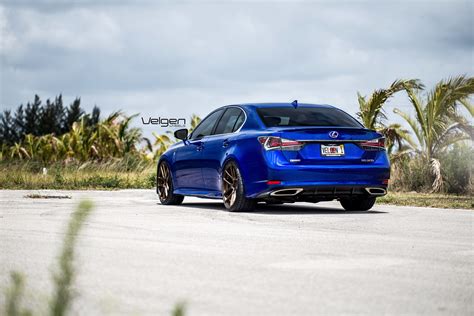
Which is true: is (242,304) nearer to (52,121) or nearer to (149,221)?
(149,221)

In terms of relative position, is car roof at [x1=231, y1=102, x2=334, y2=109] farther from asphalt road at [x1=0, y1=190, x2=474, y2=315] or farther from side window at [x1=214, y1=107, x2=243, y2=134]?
asphalt road at [x1=0, y1=190, x2=474, y2=315]

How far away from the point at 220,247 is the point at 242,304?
3.14 m

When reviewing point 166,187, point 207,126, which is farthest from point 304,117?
point 166,187

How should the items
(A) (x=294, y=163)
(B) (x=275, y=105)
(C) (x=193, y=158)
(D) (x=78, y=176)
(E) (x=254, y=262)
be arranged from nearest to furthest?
(E) (x=254, y=262) < (A) (x=294, y=163) < (B) (x=275, y=105) < (C) (x=193, y=158) < (D) (x=78, y=176)

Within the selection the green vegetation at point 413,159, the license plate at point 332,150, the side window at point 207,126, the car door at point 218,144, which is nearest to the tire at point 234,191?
the car door at point 218,144

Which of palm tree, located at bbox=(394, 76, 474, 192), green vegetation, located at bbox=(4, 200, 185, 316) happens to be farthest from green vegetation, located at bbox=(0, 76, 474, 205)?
green vegetation, located at bbox=(4, 200, 185, 316)

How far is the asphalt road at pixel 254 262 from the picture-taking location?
5461 mm

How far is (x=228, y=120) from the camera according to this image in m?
14.4

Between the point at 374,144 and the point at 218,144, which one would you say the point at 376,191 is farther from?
the point at 218,144

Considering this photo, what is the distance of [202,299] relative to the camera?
5.55 metres

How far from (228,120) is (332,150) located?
88.1 inches

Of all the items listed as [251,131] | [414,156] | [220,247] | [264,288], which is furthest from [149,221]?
[414,156]

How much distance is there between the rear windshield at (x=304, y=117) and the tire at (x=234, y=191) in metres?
0.87

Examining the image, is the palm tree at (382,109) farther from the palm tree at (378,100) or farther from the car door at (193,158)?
the car door at (193,158)
